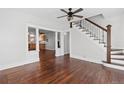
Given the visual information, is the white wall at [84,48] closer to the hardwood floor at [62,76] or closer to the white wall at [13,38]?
the hardwood floor at [62,76]

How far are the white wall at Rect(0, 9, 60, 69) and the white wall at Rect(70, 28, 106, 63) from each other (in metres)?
3.03

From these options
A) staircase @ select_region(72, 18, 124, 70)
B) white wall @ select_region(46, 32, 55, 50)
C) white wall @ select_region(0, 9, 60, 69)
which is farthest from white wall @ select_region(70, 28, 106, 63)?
white wall @ select_region(46, 32, 55, 50)

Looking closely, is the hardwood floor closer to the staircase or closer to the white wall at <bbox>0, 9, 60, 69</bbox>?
the staircase

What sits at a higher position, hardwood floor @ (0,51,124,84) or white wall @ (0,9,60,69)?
white wall @ (0,9,60,69)

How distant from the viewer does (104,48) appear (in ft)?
17.7

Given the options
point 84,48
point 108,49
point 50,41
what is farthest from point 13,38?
point 50,41

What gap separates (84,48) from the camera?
6664 millimetres

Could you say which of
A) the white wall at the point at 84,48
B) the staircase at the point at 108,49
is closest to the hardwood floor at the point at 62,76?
the staircase at the point at 108,49

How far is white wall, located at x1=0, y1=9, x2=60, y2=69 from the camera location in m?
4.44

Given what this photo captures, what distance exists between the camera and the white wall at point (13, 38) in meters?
4.44

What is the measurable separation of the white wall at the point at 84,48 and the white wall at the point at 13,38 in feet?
9.96
